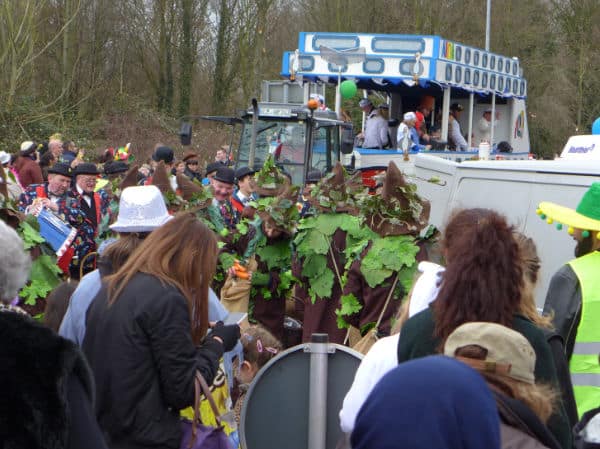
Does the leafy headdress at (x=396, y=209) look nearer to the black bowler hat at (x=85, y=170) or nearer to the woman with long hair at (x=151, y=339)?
the woman with long hair at (x=151, y=339)

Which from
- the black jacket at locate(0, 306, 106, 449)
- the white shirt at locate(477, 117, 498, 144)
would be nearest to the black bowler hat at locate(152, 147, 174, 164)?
the black jacket at locate(0, 306, 106, 449)

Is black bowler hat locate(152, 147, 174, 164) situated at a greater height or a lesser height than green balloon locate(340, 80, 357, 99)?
lesser

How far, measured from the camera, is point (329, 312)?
6.89 metres

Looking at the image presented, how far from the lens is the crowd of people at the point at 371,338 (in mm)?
2123

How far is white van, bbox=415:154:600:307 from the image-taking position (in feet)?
18.9

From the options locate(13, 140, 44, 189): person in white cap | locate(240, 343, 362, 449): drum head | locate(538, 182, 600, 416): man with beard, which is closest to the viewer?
locate(538, 182, 600, 416): man with beard

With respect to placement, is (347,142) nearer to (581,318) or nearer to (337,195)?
(337,195)

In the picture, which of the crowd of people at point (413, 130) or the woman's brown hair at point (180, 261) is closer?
the woman's brown hair at point (180, 261)

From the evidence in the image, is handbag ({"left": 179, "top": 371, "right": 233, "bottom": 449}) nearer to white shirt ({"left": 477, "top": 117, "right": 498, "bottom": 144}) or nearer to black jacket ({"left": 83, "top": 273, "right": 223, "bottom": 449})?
black jacket ({"left": 83, "top": 273, "right": 223, "bottom": 449})

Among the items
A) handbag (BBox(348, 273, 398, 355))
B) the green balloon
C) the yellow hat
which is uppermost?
the green balloon

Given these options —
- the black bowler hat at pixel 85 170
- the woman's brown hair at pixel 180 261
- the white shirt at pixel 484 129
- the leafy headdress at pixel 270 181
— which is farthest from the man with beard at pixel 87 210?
the white shirt at pixel 484 129

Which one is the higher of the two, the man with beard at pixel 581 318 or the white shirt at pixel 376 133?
the white shirt at pixel 376 133

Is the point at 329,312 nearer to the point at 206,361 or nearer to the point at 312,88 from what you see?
the point at 206,361

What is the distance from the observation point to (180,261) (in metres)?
3.66
